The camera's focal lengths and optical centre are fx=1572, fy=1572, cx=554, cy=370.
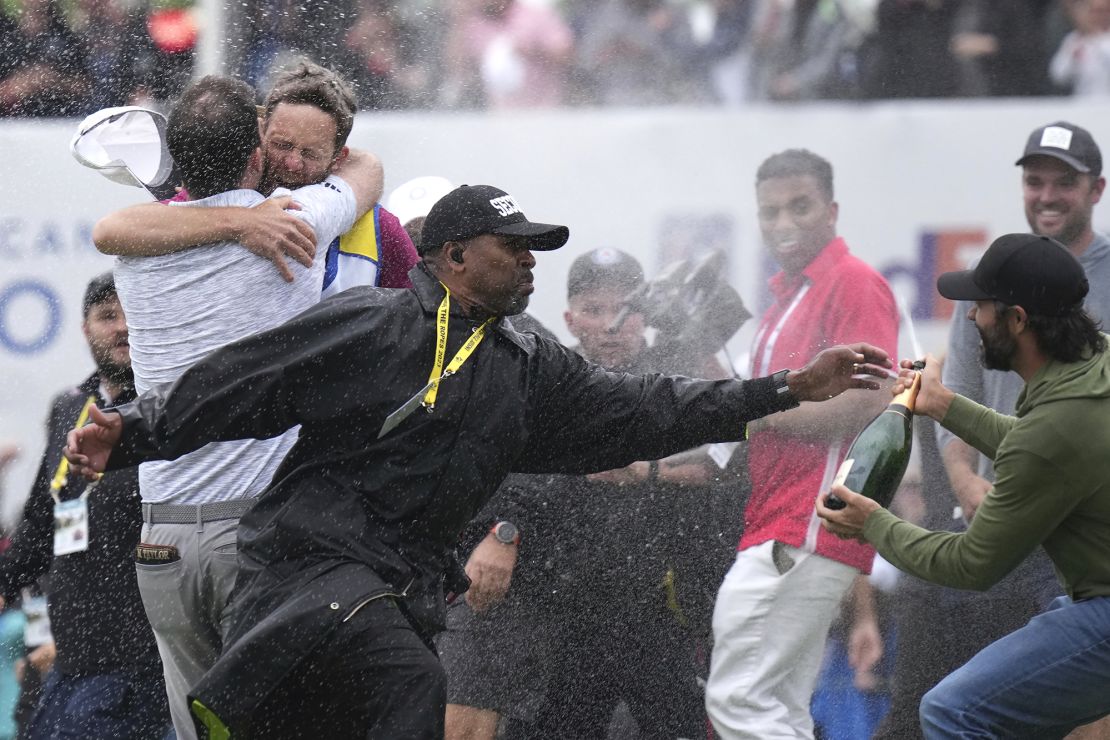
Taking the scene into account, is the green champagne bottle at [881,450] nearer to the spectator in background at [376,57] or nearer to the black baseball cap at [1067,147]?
the black baseball cap at [1067,147]

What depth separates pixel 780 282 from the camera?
5.16 meters

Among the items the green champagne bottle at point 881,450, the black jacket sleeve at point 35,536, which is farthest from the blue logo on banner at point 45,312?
the green champagne bottle at point 881,450

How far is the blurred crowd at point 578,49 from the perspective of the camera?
242 inches

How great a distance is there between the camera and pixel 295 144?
3982 mm

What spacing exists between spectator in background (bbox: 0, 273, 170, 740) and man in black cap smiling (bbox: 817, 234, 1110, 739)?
2.20 meters

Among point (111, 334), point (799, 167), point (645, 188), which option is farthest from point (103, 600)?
point (799, 167)

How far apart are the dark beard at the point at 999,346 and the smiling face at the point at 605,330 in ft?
5.00

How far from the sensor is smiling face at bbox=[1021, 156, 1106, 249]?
16.3 feet

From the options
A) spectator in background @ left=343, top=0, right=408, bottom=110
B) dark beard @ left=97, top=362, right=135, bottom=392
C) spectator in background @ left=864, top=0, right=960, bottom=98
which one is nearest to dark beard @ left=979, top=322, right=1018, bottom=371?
spectator in background @ left=864, top=0, right=960, bottom=98

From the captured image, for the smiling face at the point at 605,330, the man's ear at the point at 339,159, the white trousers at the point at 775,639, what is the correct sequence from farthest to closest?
the smiling face at the point at 605,330
the white trousers at the point at 775,639
the man's ear at the point at 339,159

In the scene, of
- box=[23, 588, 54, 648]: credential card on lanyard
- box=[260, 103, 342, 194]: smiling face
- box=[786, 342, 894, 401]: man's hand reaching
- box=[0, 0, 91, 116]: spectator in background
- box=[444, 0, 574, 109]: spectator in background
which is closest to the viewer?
box=[786, 342, 894, 401]: man's hand reaching

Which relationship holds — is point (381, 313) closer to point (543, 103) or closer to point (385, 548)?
point (385, 548)

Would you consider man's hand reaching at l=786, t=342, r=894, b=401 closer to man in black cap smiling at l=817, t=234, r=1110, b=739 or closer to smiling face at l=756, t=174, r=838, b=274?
man in black cap smiling at l=817, t=234, r=1110, b=739

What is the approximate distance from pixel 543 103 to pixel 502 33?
30.1 inches
